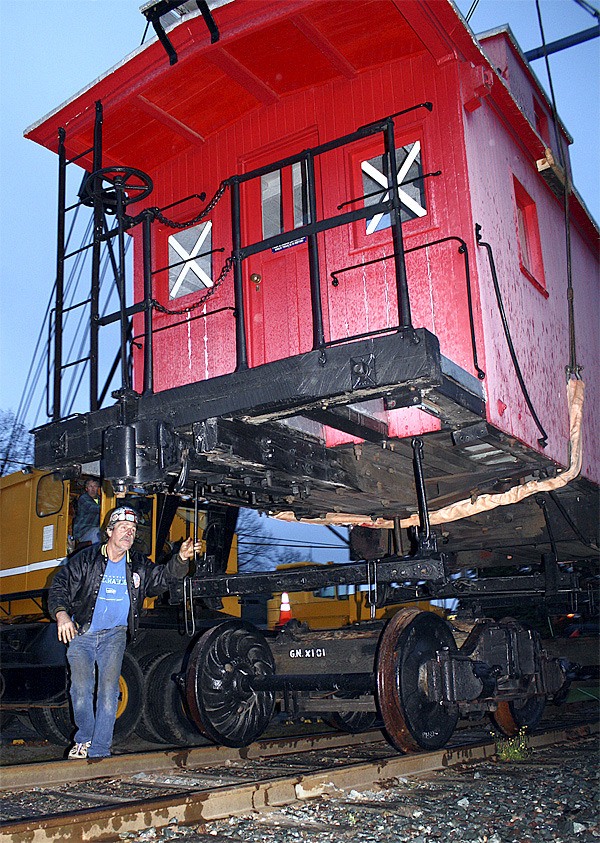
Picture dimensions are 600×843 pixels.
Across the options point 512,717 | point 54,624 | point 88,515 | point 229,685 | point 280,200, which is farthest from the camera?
point 88,515

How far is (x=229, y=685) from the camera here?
6.20 m

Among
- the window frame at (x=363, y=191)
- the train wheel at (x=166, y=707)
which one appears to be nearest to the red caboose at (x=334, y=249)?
the window frame at (x=363, y=191)

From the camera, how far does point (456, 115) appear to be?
17.6 feet

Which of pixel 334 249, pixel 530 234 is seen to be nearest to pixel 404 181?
pixel 334 249

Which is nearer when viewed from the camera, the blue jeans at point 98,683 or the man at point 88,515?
the blue jeans at point 98,683

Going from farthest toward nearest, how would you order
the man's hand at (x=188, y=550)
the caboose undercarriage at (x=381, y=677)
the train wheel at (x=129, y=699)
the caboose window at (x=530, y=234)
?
the train wheel at (x=129, y=699), the caboose window at (x=530, y=234), the man's hand at (x=188, y=550), the caboose undercarriage at (x=381, y=677)

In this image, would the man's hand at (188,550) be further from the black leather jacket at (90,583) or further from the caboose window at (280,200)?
the caboose window at (280,200)

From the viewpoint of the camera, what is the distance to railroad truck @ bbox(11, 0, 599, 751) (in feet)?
15.6

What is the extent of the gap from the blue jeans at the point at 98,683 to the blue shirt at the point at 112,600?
0.06m

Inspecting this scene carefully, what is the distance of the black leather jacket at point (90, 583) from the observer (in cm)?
576

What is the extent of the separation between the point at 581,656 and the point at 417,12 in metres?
7.73

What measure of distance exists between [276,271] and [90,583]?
278 cm

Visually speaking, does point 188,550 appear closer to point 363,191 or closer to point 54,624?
point 363,191

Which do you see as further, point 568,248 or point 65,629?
point 568,248
